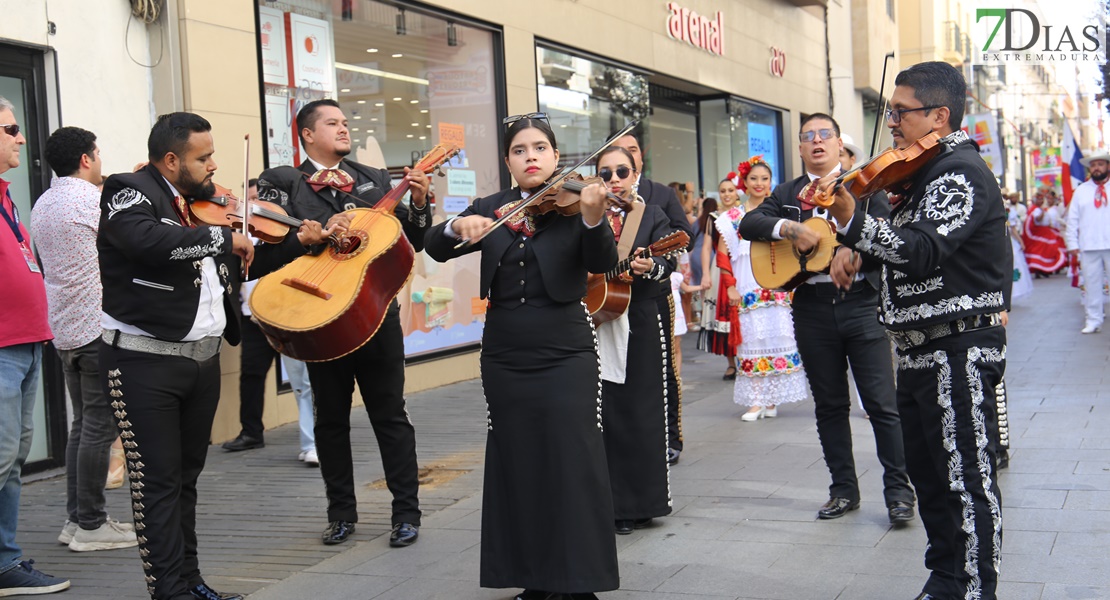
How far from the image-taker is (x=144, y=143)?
8164mm

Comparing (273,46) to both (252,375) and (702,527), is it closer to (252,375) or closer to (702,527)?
(252,375)

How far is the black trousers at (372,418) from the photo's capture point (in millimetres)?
5684

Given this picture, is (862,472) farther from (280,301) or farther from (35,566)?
(35,566)

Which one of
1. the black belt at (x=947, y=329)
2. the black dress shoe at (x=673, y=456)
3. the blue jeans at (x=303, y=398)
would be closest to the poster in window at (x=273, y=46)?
the blue jeans at (x=303, y=398)

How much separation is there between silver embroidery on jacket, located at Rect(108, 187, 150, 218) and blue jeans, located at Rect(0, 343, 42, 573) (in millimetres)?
992

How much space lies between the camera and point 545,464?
14.3 feet

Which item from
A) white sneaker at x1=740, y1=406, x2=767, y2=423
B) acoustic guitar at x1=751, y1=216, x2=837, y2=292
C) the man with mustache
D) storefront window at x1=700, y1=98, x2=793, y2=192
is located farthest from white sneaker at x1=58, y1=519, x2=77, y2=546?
storefront window at x1=700, y1=98, x2=793, y2=192

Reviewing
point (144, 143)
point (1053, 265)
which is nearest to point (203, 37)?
point (144, 143)

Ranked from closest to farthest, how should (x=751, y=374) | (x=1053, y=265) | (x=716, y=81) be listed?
(x=751, y=374) → (x=716, y=81) → (x=1053, y=265)

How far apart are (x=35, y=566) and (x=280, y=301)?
187cm

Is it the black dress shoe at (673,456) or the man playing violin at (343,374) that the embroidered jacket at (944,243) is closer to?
the man playing violin at (343,374)

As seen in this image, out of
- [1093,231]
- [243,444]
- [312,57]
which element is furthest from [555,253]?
[1093,231]

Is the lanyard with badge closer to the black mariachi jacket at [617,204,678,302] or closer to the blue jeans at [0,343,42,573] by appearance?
the blue jeans at [0,343,42,573]

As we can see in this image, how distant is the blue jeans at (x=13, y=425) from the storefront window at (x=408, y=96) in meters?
4.25
